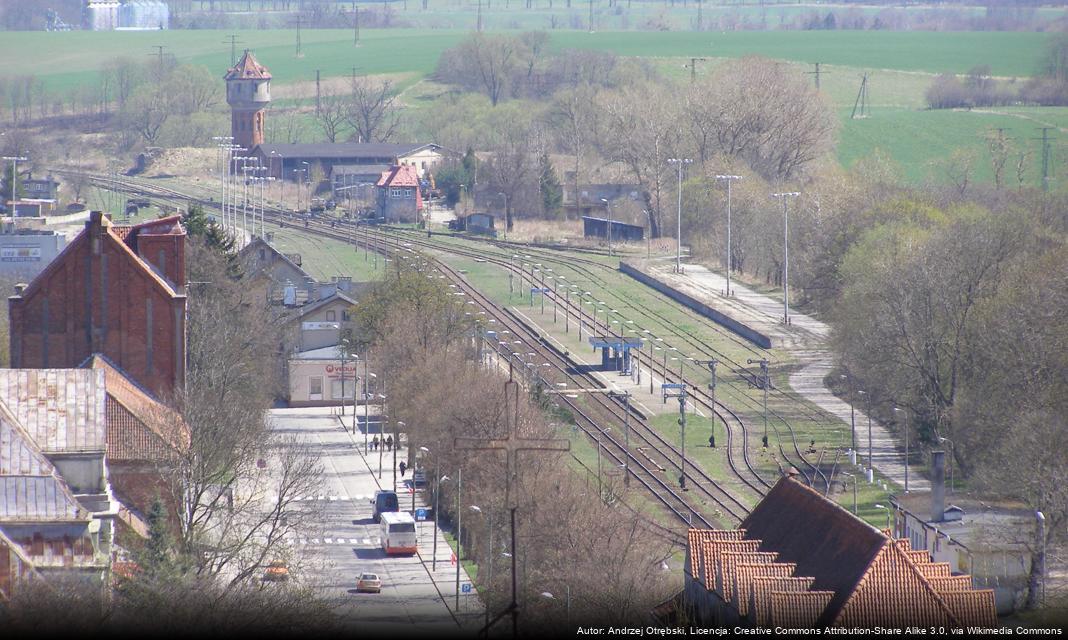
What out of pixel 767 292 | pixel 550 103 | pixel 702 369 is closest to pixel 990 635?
pixel 702 369

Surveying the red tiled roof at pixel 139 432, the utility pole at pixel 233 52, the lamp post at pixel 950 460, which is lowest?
the lamp post at pixel 950 460

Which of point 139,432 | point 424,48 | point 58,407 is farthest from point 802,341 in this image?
point 424,48

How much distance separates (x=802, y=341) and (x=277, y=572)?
37274 mm

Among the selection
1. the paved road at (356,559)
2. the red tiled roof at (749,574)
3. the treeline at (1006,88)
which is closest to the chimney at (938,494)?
the red tiled roof at (749,574)

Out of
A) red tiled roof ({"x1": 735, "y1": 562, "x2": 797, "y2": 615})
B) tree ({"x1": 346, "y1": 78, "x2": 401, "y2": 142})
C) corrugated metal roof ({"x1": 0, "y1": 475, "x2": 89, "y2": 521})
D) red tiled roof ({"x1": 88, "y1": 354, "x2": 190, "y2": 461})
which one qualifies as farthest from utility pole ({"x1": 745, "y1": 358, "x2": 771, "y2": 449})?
tree ({"x1": 346, "y1": 78, "x2": 401, "y2": 142})

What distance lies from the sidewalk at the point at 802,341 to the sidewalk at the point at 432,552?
36.0 ft

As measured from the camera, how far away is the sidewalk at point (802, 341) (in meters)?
46.3

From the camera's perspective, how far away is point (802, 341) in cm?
6450

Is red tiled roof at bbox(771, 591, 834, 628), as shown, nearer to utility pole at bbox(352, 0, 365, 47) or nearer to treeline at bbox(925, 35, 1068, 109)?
treeline at bbox(925, 35, 1068, 109)

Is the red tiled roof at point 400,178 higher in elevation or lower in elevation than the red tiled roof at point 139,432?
higher

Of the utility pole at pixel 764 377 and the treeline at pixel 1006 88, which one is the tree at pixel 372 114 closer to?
the treeline at pixel 1006 88

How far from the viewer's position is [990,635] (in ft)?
64.6

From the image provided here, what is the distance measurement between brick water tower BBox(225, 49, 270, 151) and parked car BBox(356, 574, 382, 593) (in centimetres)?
9595

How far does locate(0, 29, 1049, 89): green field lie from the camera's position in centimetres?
13588
